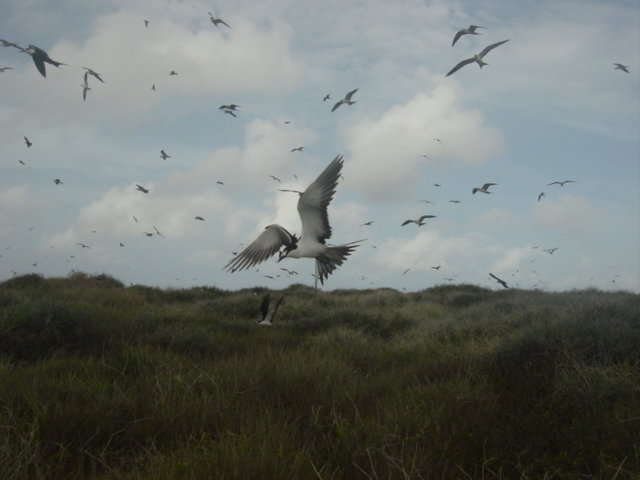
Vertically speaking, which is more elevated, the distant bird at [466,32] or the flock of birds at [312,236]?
the distant bird at [466,32]

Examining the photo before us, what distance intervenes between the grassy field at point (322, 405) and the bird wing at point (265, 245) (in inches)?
102

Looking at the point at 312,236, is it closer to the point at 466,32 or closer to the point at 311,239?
the point at 311,239

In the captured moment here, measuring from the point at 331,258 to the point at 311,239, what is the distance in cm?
63

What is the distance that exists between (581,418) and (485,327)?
4495 millimetres

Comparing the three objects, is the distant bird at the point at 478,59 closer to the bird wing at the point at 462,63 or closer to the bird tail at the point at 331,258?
the bird wing at the point at 462,63

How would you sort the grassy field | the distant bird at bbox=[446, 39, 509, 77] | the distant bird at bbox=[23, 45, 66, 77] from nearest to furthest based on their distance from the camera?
Answer: the grassy field
the distant bird at bbox=[23, 45, 66, 77]
the distant bird at bbox=[446, 39, 509, 77]

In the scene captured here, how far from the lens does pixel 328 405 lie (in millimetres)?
4754

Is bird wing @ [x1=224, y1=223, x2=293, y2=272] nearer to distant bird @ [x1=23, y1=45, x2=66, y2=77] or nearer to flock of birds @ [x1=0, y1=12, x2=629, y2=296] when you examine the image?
flock of birds @ [x1=0, y1=12, x2=629, y2=296]

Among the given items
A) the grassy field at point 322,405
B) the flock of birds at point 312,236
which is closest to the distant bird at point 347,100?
the flock of birds at point 312,236

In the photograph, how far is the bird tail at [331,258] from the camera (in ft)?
34.8

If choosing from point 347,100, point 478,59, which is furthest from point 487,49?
point 347,100

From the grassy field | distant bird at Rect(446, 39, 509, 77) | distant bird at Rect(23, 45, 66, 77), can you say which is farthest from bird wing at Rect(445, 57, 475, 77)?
distant bird at Rect(23, 45, 66, 77)

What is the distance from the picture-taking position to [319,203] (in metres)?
10.5

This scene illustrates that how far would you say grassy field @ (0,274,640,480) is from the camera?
3.36 m
